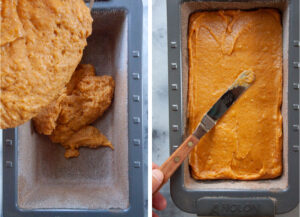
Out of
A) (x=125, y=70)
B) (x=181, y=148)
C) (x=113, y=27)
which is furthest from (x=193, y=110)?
(x=113, y=27)

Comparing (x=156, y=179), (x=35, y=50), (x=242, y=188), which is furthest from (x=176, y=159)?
(x=35, y=50)

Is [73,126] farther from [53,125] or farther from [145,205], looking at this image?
[145,205]

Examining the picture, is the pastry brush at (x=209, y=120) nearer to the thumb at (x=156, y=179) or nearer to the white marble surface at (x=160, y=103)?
the thumb at (x=156, y=179)

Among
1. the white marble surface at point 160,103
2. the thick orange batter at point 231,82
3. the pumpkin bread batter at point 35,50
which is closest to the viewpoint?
the pumpkin bread batter at point 35,50

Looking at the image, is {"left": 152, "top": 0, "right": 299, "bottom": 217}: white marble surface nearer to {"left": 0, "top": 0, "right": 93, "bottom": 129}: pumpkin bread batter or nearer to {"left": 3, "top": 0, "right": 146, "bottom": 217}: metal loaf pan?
{"left": 3, "top": 0, "right": 146, "bottom": 217}: metal loaf pan

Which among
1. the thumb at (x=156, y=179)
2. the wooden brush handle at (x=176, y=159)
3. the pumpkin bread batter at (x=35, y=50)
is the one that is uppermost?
the pumpkin bread batter at (x=35, y=50)

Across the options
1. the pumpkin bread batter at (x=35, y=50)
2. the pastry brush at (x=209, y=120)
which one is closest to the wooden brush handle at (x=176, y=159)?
the pastry brush at (x=209, y=120)

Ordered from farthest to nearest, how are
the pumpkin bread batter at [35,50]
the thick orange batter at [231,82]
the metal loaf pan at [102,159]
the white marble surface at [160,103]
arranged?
the white marble surface at [160,103], the thick orange batter at [231,82], the metal loaf pan at [102,159], the pumpkin bread batter at [35,50]
